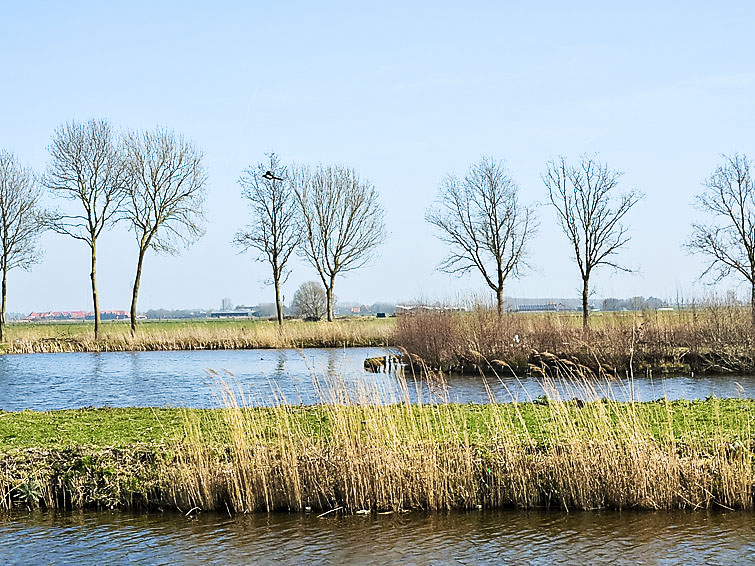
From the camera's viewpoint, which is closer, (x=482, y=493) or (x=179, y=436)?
(x=482, y=493)

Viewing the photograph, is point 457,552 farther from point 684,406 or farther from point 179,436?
point 684,406

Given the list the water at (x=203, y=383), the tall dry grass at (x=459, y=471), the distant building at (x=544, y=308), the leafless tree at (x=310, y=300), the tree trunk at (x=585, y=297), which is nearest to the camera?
the tall dry grass at (x=459, y=471)

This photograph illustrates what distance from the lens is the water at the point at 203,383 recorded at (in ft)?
52.3

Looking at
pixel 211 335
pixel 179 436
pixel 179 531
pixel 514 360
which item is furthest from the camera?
pixel 211 335

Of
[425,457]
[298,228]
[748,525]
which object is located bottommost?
[748,525]

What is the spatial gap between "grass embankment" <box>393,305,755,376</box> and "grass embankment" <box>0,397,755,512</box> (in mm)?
13333

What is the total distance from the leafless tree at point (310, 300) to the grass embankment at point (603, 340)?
36419mm

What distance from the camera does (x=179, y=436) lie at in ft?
32.3

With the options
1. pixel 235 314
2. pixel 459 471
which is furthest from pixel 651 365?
pixel 235 314

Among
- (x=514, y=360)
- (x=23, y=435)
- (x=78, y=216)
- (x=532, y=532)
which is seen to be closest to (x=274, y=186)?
(x=78, y=216)

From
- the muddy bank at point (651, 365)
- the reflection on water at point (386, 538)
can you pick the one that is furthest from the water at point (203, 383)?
the reflection on water at point (386, 538)

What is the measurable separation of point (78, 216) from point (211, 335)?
790 cm

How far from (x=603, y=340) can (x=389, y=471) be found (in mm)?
16289

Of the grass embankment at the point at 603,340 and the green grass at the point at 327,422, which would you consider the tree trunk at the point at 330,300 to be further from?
the green grass at the point at 327,422
